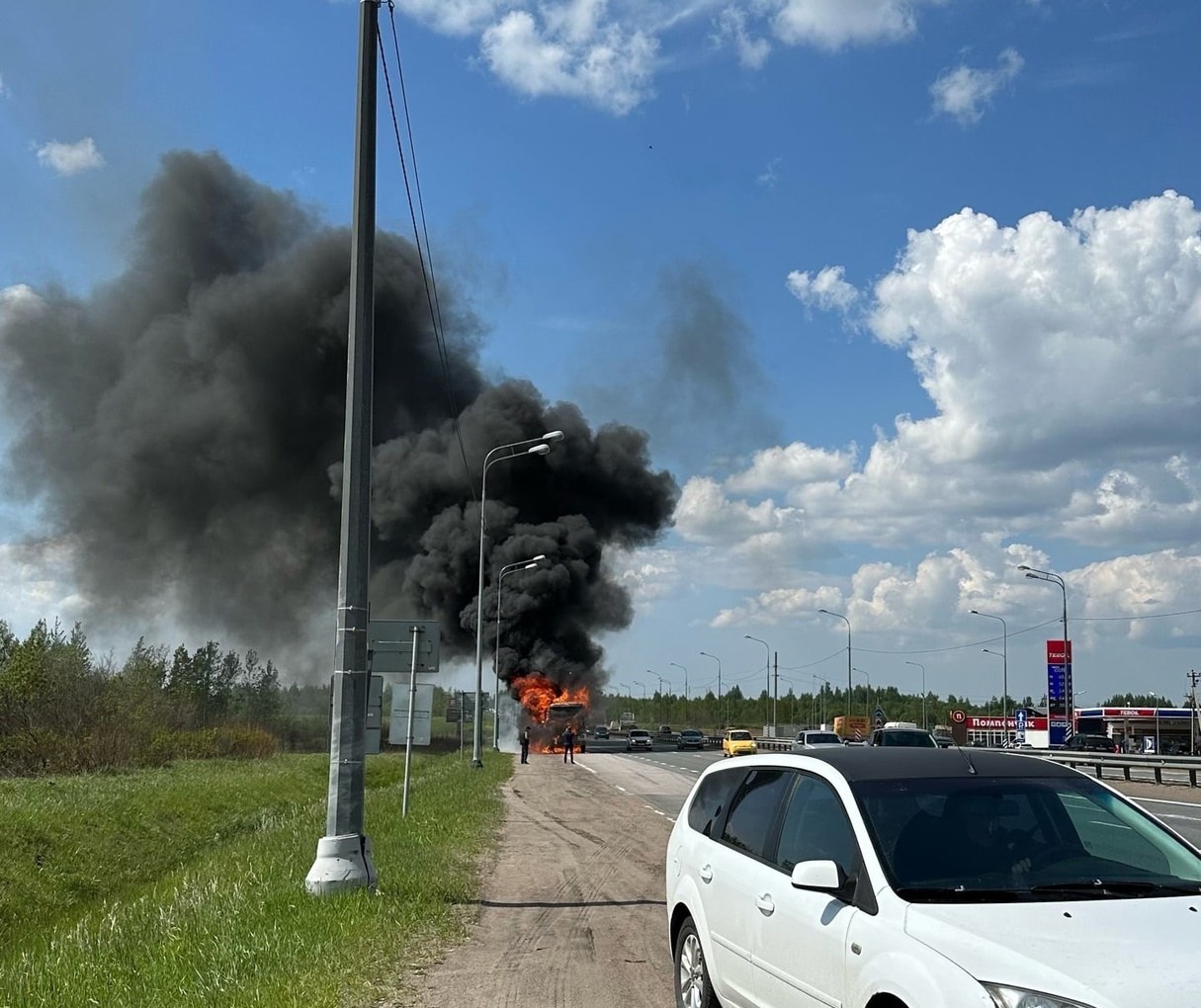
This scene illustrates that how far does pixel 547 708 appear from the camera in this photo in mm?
58688

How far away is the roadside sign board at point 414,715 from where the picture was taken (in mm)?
18000

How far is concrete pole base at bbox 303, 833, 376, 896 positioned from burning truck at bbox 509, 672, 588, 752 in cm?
4691

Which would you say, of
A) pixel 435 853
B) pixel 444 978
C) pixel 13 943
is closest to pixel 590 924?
pixel 444 978

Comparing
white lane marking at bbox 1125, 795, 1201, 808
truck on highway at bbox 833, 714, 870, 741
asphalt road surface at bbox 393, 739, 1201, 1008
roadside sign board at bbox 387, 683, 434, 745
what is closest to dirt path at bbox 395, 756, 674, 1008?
asphalt road surface at bbox 393, 739, 1201, 1008

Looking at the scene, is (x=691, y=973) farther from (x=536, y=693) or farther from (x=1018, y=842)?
(x=536, y=693)

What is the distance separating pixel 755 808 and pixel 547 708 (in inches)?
2120

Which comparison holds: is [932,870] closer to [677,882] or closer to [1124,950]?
[1124,950]

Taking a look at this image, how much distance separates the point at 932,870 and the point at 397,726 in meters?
14.6

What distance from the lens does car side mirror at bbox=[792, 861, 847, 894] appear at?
4.39 metres

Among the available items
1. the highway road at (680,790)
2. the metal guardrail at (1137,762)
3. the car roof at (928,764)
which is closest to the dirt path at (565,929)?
the highway road at (680,790)

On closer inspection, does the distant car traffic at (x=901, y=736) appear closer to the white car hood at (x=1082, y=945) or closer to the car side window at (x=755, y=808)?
the car side window at (x=755, y=808)

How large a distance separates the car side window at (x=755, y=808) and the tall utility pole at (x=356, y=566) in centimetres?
505

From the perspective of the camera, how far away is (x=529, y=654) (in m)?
60.0

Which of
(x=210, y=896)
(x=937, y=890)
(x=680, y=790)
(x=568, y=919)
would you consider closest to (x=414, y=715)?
(x=210, y=896)
